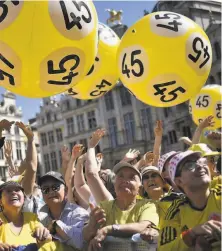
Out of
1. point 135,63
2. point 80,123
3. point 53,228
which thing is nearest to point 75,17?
point 135,63

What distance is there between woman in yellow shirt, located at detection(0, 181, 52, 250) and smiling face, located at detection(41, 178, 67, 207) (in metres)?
0.21

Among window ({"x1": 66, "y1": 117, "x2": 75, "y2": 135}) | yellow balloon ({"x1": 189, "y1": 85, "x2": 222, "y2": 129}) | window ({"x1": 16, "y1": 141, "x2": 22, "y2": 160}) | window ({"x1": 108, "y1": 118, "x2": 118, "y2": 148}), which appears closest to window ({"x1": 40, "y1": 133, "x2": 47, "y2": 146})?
window ({"x1": 16, "y1": 141, "x2": 22, "y2": 160})

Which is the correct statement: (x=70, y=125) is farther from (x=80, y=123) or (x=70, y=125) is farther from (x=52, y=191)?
(x=52, y=191)

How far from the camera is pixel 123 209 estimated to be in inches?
135

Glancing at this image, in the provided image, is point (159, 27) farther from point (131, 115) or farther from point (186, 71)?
point (131, 115)

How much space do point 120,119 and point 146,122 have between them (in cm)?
292

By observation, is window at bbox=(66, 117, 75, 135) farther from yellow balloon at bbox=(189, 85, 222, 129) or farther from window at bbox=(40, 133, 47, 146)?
yellow balloon at bbox=(189, 85, 222, 129)

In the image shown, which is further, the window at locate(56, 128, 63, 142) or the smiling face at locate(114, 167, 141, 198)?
the window at locate(56, 128, 63, 142)

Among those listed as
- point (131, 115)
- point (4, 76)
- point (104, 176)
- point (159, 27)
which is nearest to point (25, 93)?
point (4, 76)

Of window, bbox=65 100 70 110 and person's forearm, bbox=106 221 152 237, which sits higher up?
window, bbox=65 100 70 110

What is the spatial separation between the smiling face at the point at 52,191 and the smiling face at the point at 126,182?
0.64 m

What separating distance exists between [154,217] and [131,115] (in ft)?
114

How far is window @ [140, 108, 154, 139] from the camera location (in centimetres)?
3634

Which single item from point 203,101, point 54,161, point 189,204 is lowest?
point 189,204
